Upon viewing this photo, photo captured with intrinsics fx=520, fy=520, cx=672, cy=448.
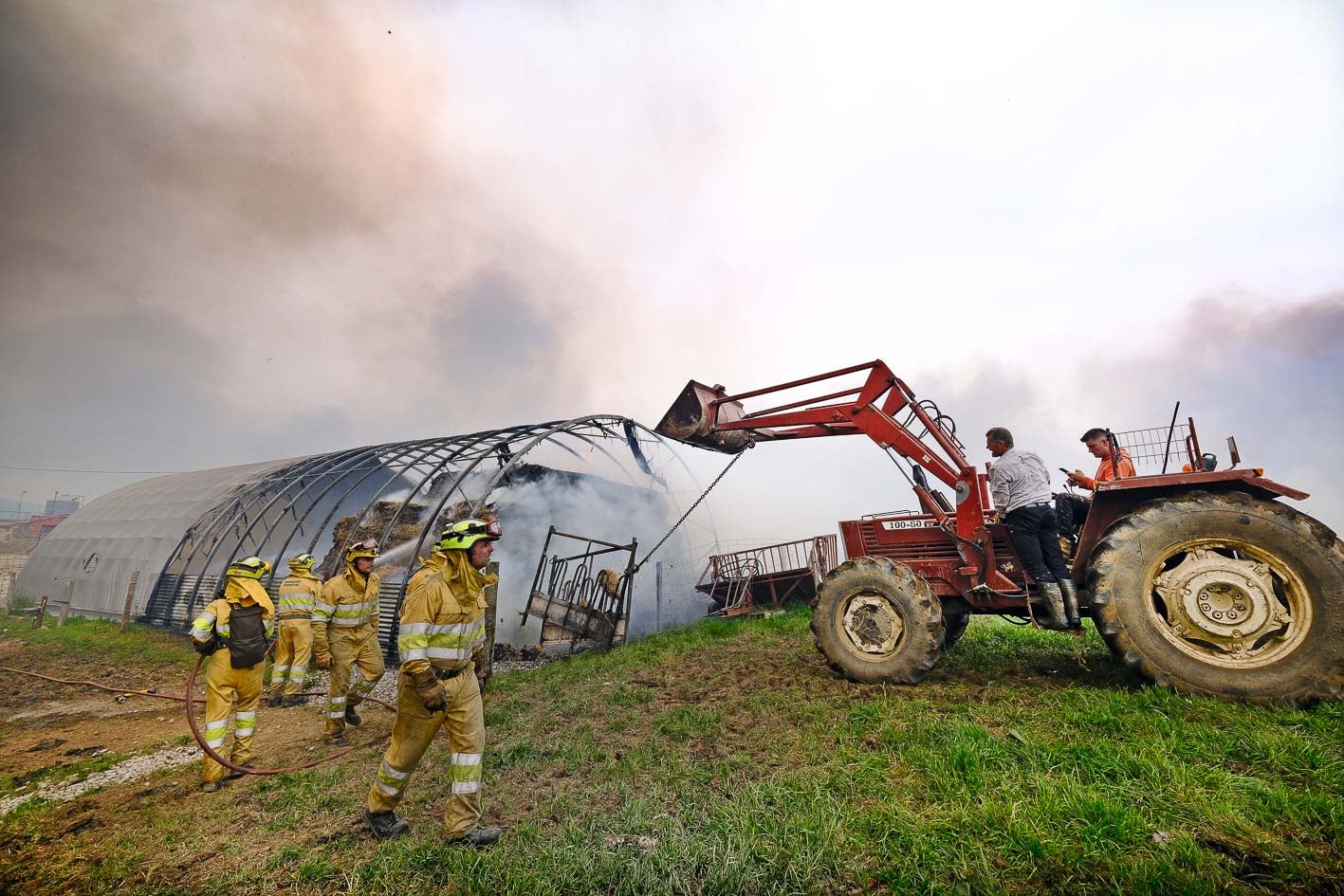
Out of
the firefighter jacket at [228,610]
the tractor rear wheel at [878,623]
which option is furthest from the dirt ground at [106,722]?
the tractor rear wheel at [878,623]

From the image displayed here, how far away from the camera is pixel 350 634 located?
21.7 ft

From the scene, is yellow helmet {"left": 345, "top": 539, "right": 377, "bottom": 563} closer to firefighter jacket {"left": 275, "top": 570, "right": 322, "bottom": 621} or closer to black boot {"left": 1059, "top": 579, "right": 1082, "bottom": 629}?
firefighter jacket {"left": 275, "top": 570, "right": 322, "bottom": 621}

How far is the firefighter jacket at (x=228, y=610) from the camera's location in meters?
5.50

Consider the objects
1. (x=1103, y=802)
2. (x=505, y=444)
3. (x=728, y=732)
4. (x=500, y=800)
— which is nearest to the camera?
(x=1103, y=802)

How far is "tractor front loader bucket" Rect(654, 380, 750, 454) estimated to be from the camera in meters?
7.80

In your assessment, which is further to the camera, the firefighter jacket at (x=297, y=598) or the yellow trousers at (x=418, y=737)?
the firefighter jacket at (x=297, y=598)

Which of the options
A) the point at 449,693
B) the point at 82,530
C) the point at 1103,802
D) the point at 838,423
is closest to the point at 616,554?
the point at 838,423

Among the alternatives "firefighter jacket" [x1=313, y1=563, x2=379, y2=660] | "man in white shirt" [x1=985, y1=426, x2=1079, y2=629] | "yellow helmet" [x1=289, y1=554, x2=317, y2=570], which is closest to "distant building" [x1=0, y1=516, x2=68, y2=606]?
"yellow helmet" [x1=289, y1=554, x2=317, y2=570]

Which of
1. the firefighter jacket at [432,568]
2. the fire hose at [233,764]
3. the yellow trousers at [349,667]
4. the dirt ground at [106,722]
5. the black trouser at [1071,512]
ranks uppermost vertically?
the black trouser at [1071,512]

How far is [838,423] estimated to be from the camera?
280 inches

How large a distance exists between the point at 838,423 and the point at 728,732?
13.5 ft

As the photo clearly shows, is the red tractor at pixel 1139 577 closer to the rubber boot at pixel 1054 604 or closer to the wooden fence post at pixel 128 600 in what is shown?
the rubber boot at pixel 1054 604

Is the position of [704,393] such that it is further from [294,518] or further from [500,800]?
[294,518]

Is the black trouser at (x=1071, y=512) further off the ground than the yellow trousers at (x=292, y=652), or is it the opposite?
the black trouser at (x=1071, y=512)
